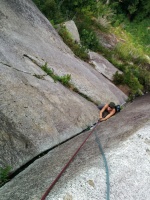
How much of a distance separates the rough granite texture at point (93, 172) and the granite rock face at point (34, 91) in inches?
17.6

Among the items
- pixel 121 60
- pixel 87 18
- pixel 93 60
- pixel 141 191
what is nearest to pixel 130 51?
pixel 121 60

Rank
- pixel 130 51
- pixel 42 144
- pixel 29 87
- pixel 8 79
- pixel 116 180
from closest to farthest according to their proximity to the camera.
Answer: pixel 116 180, pixel 42 144, pixel 8 79, pixel 29 87, pixel 130 51

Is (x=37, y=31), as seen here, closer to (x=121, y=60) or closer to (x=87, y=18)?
(x=121, y=60)

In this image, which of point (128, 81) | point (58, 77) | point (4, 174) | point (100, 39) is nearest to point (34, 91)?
point (58, 77)

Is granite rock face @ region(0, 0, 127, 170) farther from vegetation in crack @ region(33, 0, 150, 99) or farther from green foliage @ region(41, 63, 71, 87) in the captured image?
vegetation in crack @ region(33, 0, 150, 99)

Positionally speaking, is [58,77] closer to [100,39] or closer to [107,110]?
[107,110]

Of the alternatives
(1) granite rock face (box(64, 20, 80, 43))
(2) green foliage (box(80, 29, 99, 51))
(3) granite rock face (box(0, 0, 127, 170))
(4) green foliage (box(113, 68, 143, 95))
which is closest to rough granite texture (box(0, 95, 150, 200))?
(3) granite rock face (box(0, 0, 127, 170))

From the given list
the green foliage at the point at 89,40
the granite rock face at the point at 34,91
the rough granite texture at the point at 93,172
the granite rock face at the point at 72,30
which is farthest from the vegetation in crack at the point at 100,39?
the rough granite texture at the point at 93,172

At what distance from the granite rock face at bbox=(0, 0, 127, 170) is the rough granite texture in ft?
1.47

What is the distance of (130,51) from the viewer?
17.5 metres

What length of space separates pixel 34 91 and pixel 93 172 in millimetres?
2827

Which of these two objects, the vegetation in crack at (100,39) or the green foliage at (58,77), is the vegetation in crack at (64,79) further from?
the vegetation in crack at (100,39)

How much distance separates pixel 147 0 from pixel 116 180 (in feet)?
79.5

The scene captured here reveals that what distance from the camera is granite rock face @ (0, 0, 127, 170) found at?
466 cm
